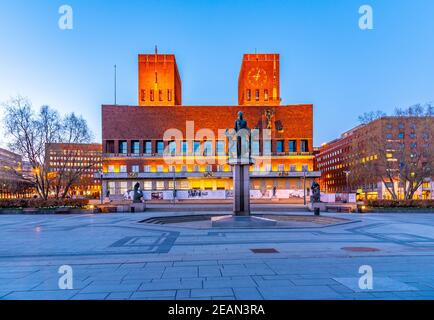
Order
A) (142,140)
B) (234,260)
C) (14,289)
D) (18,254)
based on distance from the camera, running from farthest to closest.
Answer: (142,140)
(18,254)
(234,260)
(14,289)

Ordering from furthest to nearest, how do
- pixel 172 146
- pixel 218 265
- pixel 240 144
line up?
1. pixel 172 146
2. pixel 240 144
3. pixel 218 265

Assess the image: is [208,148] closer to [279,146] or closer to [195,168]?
[195,168]

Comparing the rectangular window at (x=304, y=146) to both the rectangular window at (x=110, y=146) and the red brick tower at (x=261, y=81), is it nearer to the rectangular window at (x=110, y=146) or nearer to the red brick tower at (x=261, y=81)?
the red brick tower at (x=261, y=81)

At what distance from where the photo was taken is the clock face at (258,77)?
91.2 m

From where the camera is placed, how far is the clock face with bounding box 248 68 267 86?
91.2 meters

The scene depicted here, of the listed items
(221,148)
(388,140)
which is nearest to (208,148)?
(221,148)

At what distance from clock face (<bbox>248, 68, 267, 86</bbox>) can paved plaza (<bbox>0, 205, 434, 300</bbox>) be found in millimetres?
81583

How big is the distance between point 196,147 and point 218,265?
231 ft

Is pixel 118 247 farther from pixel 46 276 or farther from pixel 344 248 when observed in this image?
pixel 344 248

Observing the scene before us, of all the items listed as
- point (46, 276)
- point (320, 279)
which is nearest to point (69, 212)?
point (46, 276)

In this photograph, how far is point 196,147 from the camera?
7838 centimetres

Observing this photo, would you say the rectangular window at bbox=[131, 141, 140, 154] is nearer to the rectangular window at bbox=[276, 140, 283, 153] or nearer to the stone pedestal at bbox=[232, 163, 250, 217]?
the rectangular window at bbox=[276, 140, 283, 153]

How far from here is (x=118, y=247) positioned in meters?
12.0

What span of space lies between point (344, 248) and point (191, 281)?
23.1 feet
